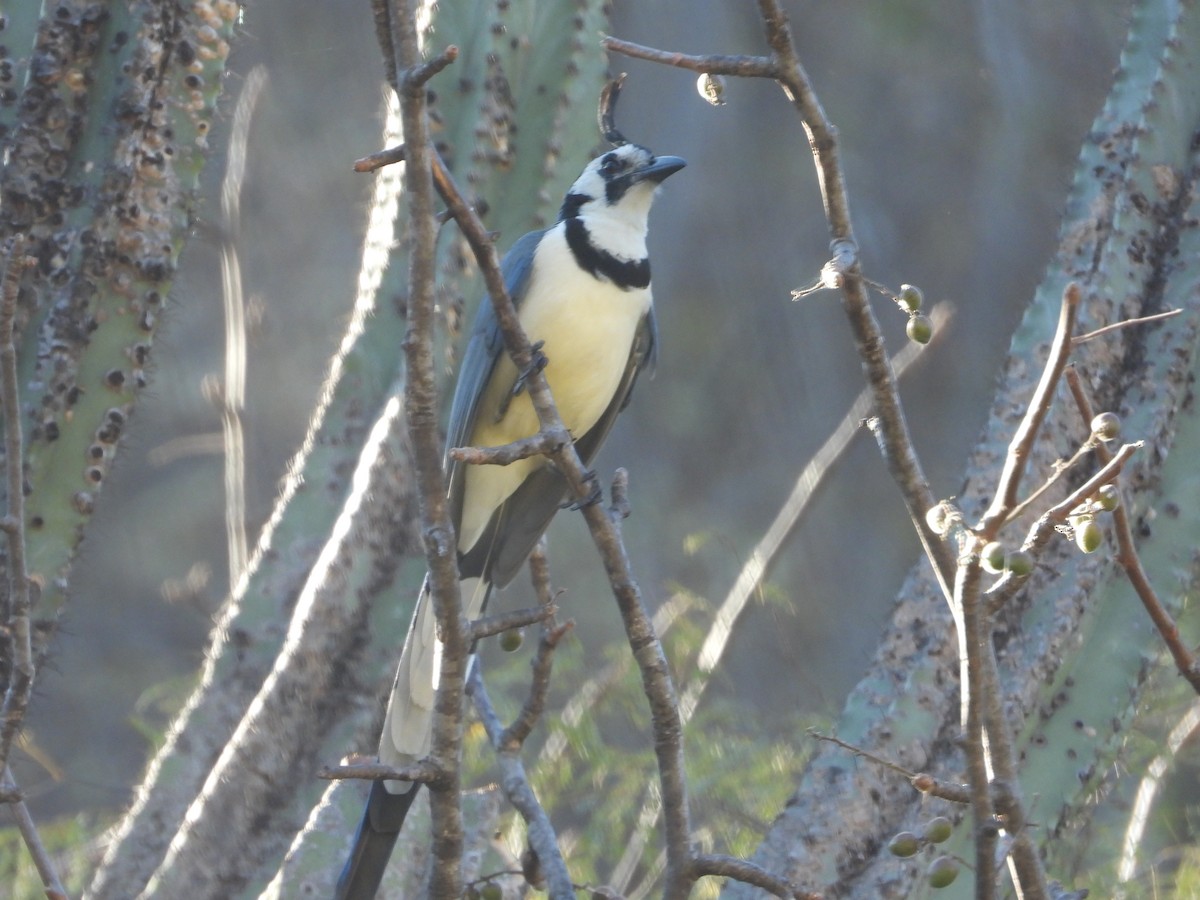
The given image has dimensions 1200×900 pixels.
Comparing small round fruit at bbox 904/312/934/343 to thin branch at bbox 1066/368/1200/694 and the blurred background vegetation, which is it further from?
the blurred background vegetation

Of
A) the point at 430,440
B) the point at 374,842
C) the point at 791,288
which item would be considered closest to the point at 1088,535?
the point at 430,440

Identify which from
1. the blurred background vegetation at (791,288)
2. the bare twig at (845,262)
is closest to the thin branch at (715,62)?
the bare twig at (845,262)

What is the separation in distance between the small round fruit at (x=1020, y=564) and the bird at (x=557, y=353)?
52.0 inches

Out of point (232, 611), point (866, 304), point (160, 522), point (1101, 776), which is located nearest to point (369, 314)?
point (232, 611)

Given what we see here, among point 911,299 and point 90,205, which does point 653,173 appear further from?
point 911,299

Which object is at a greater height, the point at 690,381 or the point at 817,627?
the point at 690,381

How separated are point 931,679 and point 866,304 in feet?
3.71

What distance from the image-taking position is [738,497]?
7.11 meters

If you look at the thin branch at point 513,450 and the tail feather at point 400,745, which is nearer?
the thin branch at point 513,450

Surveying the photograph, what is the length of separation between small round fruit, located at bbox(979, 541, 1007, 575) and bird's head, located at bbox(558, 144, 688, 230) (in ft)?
5.38

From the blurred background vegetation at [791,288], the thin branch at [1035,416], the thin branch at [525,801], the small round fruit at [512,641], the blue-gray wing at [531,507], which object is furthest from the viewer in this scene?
the blurred background vegetation at [791,288]

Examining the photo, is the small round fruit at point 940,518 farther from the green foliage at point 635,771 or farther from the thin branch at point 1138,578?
the green foliage at point 635,771

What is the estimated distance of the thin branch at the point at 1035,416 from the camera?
3.56 feet

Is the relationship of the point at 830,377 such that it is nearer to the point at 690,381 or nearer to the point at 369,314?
the point at 690,381
